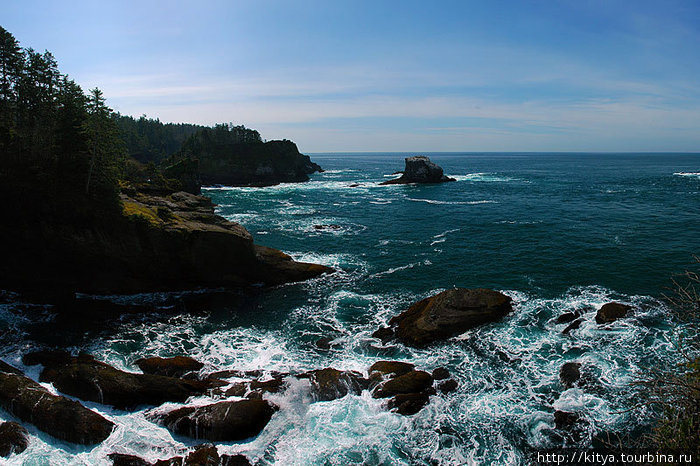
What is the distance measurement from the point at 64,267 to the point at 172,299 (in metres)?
10.8

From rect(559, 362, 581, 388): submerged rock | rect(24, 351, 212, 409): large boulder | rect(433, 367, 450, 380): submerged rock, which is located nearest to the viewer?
rect(24, 351, 212, 409): large boulder

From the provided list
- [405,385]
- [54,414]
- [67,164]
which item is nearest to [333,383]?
[405,385]

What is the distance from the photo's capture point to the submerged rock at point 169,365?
23.5m

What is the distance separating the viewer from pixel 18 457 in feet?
55.8

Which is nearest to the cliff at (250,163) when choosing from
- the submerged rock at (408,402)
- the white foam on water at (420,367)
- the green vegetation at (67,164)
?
the green vegetation at (67,164)

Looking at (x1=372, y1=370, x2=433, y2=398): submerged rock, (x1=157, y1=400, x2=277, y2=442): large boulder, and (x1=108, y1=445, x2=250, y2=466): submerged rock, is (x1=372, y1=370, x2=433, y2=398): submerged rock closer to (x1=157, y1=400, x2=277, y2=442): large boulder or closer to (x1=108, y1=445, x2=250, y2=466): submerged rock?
(x1=157, y1=400, x2=277, y2=442): large boulder

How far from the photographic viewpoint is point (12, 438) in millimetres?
17578

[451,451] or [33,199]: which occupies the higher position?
[33,199]

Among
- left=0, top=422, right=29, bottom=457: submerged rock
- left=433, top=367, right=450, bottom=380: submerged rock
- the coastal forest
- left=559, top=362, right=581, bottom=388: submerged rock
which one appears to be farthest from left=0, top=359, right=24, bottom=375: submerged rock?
left=559, top=362, right=581, bottom=388: submerged rock

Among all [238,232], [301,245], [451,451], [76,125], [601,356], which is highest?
[76,125]

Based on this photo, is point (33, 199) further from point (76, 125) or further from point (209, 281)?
point (209, 281)

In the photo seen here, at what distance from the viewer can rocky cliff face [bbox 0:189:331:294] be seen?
3459 cm

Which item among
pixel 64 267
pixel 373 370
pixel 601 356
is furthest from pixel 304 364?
pixel 64 267

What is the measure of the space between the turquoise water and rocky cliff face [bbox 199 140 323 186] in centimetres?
7953
